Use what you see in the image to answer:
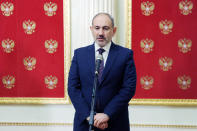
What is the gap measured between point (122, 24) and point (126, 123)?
151 cm

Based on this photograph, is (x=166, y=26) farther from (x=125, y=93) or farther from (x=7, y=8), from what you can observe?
(x=7, y=8)

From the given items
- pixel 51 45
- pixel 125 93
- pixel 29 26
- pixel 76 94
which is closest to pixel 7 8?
pixel 29 26

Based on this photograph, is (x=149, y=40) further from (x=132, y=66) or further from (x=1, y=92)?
(x=1, y=92)

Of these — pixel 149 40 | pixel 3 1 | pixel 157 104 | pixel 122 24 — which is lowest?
pixel 157 104

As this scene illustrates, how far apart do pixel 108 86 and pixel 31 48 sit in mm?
1641

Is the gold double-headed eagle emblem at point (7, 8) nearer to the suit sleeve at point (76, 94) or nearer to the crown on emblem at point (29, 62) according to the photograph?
the crown on emblem at point (29, 62)

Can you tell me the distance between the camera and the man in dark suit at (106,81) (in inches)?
71.6

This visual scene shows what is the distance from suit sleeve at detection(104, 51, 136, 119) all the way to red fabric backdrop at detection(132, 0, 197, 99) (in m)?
1.20

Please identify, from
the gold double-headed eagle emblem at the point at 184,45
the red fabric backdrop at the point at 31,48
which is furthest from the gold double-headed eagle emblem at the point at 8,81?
the gold double-headed eagle emblem at the point at 184,45

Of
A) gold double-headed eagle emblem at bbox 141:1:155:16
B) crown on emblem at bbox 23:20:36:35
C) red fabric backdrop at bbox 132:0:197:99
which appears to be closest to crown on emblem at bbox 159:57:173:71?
red fabric backdrop at bbox 132:0:197:99

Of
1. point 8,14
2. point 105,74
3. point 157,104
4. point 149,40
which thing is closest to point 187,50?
point 149,40

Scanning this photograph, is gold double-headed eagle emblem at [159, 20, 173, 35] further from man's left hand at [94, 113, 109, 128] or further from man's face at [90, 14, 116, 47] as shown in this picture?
man's left hand at [94, 113, 109, 128]

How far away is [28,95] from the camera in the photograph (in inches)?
125

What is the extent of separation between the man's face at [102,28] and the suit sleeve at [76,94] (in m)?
0.29
